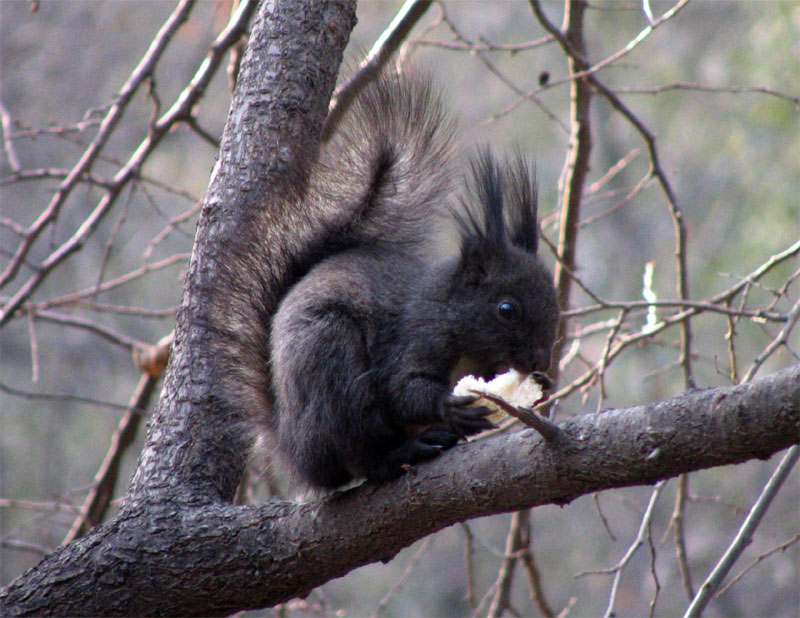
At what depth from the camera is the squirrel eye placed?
220 centimetres

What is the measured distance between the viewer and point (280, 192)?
2289 millimetres

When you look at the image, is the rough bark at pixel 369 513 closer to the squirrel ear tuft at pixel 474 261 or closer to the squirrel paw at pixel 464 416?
the squirrel paw at pixel 464 416

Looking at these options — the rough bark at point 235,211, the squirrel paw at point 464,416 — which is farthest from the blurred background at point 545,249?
the squirrel paw at point 464,416

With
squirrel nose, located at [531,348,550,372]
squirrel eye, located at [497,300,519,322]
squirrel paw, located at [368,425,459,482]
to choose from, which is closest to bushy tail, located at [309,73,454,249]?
squirrel eye, located at [497,300,519,322]

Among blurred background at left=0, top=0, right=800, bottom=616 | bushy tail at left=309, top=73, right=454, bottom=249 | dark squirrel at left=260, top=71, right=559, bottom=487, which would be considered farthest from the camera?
blurred background at left=0, top=0, right=800, bottom=616

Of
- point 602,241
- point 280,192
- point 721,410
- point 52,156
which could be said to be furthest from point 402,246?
point 602,241

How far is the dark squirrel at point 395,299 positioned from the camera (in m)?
2.01

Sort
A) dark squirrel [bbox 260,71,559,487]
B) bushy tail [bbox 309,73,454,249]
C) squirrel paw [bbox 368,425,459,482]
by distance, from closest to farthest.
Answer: squirrel paw [bbox 368,425,459,482], dark squirrel [bbox 260,71,559,487], bushy tail [bbox 309,73,454,249]

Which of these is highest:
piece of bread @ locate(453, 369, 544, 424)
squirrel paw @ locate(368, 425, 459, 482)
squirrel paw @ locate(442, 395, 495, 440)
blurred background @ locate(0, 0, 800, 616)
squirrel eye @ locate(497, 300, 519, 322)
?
blurred background @ locate(0, 0, 800, 616)

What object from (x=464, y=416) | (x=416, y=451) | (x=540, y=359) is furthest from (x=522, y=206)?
(x=416, y=451)

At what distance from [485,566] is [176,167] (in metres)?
5.26

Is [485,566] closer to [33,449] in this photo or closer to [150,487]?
[33,449]

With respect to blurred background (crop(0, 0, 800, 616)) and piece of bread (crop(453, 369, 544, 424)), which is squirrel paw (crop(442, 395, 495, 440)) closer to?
piece of bread (crop(453, 369, 544, 424))

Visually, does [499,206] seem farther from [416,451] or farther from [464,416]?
[416,451]
